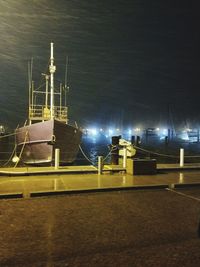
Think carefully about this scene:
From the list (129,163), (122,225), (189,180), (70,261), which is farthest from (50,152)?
(70,261)

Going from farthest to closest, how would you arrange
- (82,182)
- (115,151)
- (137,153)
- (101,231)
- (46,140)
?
(46,140) < (137,153) < (115,151) < (82,182) < (101,231)

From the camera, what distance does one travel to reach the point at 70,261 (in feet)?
15.0

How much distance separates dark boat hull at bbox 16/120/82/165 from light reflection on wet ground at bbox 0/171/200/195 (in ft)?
29.1

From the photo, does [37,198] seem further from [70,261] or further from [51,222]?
[70,261]

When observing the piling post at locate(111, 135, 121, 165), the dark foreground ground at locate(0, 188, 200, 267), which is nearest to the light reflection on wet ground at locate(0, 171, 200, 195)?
the dark foreground ground at locate(0, 188, 200, 267)

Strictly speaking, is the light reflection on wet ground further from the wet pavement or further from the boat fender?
the boat fender

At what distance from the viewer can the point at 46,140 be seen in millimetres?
21703

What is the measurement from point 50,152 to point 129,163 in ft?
33.9

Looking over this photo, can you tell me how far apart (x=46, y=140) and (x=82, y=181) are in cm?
1131

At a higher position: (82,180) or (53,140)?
(53,140)

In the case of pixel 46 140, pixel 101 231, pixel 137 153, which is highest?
pixel 46 140

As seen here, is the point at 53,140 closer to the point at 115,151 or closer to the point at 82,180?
the point at 115,151

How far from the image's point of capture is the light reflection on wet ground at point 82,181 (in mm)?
9609

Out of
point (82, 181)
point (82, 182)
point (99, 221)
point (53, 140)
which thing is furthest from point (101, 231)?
point (53, 140)
